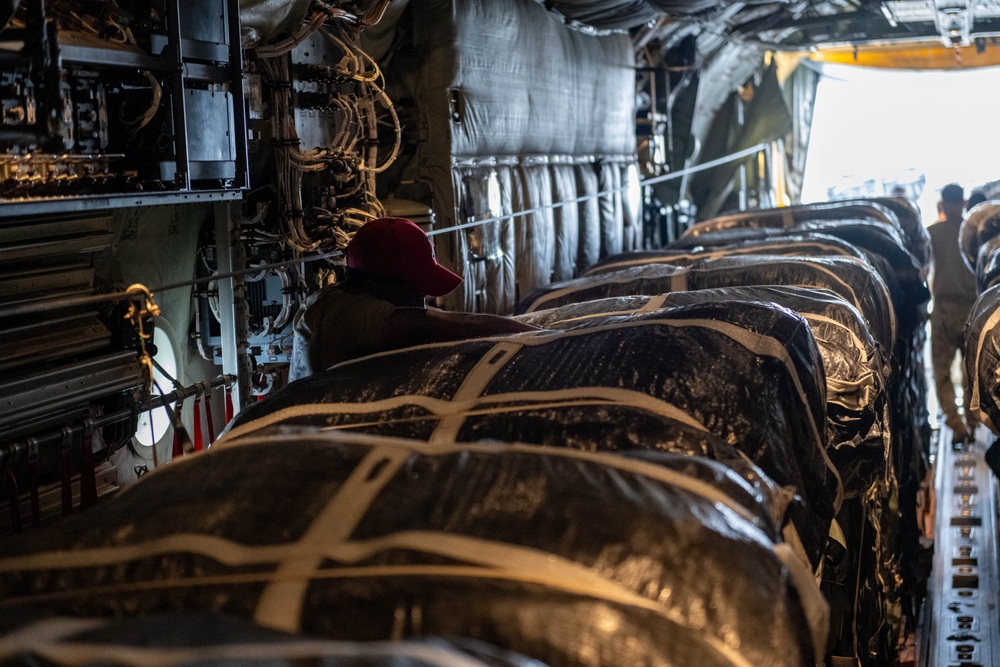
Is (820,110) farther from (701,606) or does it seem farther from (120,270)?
(701,606)

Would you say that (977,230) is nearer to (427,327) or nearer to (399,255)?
(399,255)

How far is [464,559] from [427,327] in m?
1.61

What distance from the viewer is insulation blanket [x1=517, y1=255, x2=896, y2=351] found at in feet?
16.3

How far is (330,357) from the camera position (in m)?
3.37

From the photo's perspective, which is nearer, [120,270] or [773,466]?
[773,466]

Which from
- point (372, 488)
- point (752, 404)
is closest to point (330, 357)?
point (752, 404)

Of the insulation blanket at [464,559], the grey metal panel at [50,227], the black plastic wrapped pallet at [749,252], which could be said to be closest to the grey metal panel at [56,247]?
the grey metal panel at [50,227]

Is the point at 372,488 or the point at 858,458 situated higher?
the point at 372,488

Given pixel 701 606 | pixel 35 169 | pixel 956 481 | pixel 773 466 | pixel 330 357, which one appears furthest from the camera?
pixel 956 481

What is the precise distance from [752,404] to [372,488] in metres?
1.17

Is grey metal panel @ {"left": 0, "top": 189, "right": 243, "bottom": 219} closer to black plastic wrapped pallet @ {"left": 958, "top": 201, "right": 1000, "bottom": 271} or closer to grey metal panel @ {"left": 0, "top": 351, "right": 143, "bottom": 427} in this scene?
grey metal panel @ {"left": 0, "top": 351, "right": 143, "bottom": 427}

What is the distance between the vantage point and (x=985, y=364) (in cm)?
492

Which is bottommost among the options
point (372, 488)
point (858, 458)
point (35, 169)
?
point (858, 458)

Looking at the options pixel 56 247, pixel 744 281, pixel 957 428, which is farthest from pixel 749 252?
pixel 56 247
